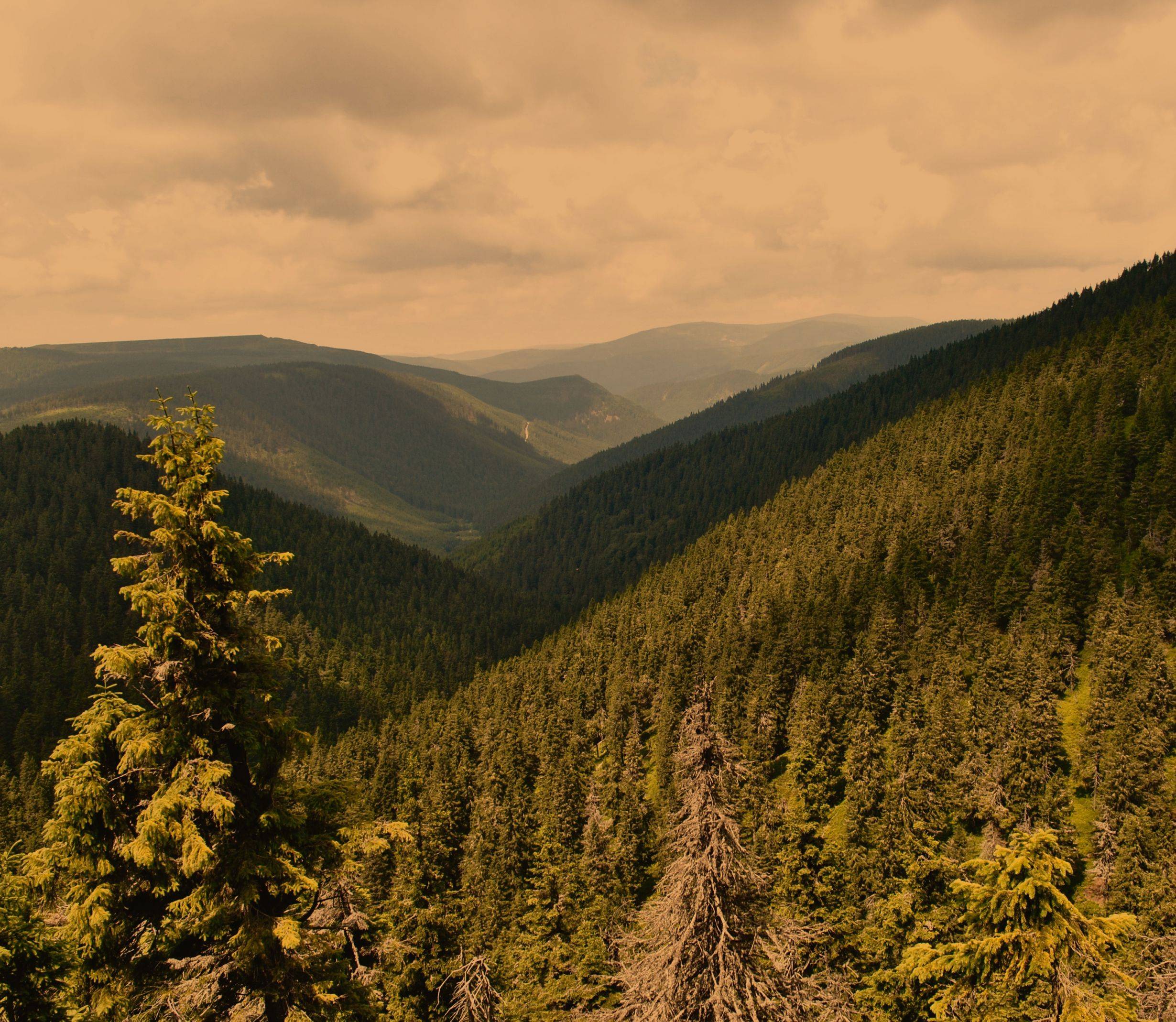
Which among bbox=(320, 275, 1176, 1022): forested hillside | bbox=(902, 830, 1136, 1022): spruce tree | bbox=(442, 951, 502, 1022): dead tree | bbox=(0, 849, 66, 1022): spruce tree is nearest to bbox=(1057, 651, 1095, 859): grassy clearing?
bbox=(320, 275, 1176, 1022): forested hillside

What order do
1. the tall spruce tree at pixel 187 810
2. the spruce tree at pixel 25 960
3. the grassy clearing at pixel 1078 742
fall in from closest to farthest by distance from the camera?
the tall spruce tree at pixel 187 810 → the spruce tree at pixel 25 960 → the grassy clearing at pixel 1078 742

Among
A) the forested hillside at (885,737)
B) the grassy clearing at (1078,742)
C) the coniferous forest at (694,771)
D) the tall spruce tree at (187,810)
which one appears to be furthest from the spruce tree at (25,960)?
the grassy clearing at (1078,742)

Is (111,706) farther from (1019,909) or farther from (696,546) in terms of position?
(696,546)

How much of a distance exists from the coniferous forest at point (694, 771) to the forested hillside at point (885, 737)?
459 millimetres

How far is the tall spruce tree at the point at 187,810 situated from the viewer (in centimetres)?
1500

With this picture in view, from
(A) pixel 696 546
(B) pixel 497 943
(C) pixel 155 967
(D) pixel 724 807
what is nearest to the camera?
(C) pixel 155 967

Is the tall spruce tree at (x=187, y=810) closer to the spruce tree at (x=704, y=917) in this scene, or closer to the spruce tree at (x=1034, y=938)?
the spruce tree at (x=704, y=917)

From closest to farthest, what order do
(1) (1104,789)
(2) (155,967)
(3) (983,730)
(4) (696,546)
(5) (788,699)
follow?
1. (2) (155,967)
2. (1) (1104,789)
3. (3) (983,730)
4. (5) (788,699)
5. (4) (696,546)

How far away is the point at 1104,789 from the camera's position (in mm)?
69688

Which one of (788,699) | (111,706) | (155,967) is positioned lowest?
(788,699)

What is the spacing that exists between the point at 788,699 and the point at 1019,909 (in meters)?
99.2

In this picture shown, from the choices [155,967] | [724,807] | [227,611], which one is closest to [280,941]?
[155,967]

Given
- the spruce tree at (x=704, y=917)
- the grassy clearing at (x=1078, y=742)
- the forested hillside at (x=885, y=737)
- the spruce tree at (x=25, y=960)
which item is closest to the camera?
the spruce tree at (x=25, y=960)

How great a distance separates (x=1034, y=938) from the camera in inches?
643
